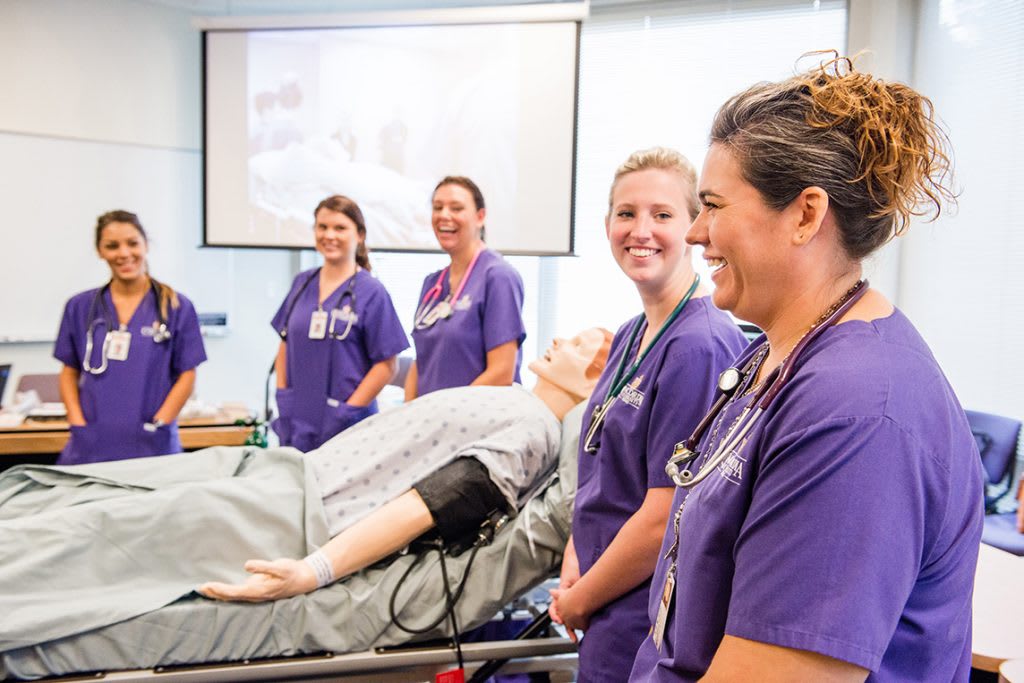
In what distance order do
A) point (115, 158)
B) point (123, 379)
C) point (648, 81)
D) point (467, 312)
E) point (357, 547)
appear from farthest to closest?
point (115, 158), point (648, 81), point (123, 379), point (467, 312), point (357, 547)

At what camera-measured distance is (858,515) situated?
685 mm

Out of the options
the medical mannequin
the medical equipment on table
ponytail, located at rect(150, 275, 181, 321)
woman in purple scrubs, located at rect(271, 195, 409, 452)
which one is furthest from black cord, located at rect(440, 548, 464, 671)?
ponytail, located at rect(150, 275, 181, 321)

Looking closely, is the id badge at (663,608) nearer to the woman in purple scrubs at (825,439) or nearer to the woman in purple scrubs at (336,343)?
the woman in purple scrubs at (825,439)

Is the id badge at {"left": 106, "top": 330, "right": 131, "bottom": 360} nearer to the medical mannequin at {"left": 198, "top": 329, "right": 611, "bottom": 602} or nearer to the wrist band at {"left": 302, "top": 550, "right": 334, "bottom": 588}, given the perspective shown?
the medical mannequin at {"left": 198, "top": 329, "right": 611, "bottom": 602}

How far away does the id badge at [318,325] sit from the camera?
3.10m

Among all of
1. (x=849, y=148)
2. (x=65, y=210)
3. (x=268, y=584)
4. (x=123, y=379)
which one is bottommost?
(x=268, y=584)

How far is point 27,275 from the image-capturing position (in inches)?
168

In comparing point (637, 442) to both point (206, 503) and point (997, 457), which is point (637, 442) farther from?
point (997, 457)

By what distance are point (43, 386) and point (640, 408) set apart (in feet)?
11.8

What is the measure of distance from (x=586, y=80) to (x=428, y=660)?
3.59 m

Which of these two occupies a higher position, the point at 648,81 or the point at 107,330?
the point at 648,81

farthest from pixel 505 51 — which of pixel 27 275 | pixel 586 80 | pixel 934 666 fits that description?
pixel 934 666

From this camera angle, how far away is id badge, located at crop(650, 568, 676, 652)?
95 centimetres

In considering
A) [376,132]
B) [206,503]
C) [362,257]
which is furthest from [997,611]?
[376,132]
